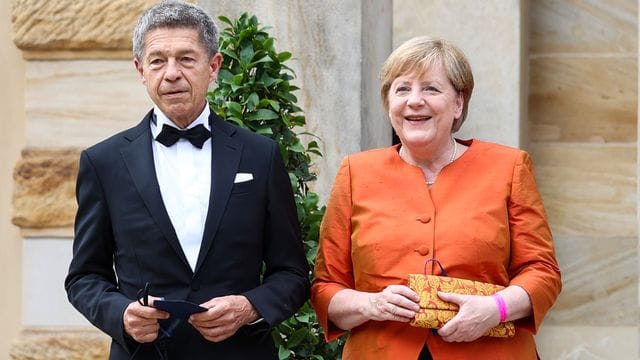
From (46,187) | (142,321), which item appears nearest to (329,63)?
(46,187)

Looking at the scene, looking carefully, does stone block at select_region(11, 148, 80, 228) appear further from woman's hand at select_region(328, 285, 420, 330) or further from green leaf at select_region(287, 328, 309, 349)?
woman's hand at select_region(328, 285, 420, 330)

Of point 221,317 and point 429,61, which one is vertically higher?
point 429,61

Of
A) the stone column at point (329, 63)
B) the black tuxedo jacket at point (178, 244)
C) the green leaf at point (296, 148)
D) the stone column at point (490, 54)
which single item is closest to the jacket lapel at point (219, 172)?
the black tuxedo jacket at point (178, 244)

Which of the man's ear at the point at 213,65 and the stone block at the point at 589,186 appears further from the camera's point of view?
the stone block at the point at 589,186

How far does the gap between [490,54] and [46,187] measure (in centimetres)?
203

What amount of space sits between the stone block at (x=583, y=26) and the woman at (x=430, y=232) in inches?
85.3

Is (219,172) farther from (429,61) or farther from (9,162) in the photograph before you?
(9,162)

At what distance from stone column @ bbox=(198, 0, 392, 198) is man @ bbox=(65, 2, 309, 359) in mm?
1797

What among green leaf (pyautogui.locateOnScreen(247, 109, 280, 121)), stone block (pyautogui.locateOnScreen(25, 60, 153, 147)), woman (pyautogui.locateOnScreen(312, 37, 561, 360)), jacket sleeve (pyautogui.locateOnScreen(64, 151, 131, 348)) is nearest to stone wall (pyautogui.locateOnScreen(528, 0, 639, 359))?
stone block (pyautogui.locateOnScreen(25, 60, 153, 147))

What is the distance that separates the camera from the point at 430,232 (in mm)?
4035

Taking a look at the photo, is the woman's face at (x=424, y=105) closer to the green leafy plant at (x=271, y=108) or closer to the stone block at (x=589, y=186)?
the green leafy plant at (x=271, y=108)

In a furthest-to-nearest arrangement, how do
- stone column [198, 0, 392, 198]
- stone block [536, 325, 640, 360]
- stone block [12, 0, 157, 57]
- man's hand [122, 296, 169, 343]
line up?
stone block [12, 0, 157, 57], stone block [536, 325, 640, 360], stone column [198, 0, 392, 198], man's hand [122, 296, 169, 343]

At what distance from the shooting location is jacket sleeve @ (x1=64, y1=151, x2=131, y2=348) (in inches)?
155

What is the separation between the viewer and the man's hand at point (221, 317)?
3791 millimetres
